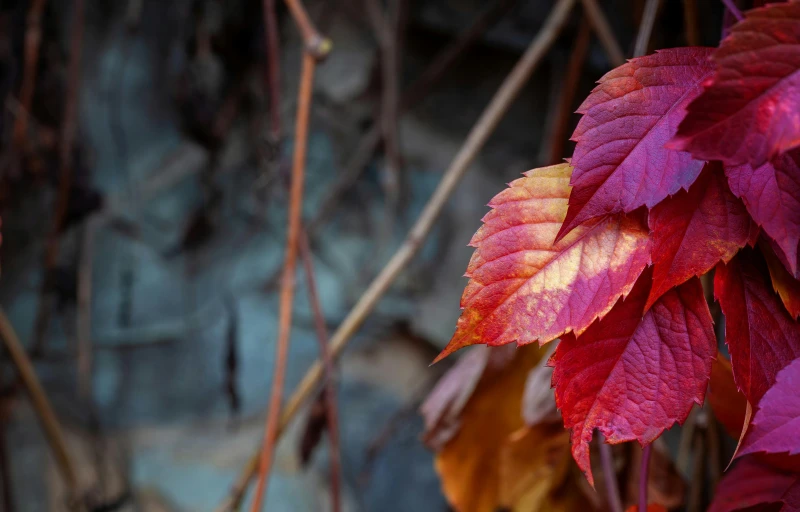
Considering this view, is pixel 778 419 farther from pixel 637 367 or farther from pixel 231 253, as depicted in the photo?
pixel 231 253

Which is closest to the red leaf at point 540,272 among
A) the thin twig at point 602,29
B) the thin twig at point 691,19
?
the thin twig at point 691,19

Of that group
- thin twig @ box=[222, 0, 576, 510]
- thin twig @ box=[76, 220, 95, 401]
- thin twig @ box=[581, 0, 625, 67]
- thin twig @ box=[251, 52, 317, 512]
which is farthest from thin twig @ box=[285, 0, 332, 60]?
thin twig @ box=[76, 220, 95, 401]

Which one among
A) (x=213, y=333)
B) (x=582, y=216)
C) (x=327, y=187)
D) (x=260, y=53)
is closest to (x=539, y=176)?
(x=582, y=216)

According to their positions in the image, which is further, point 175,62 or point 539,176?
point 175,62

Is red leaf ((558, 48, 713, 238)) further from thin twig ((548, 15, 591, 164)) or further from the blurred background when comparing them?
the blurred background

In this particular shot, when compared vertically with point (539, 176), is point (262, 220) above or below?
below

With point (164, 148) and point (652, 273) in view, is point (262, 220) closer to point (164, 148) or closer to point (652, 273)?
point (164, 148)

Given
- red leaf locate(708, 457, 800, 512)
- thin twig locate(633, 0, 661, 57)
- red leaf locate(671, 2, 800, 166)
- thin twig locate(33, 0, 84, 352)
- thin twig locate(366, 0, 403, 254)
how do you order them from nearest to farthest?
red leaf locate(671, 2, 800, 166) < red leaf locate(708, 457, 800, 512) < thin twig locate(633, 0, 661, 57) < thin twig locate(33, 0, 84, 352) < thin twig locate(366, 0, 403, 254)
